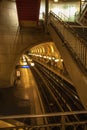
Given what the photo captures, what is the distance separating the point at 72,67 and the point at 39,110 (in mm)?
5641

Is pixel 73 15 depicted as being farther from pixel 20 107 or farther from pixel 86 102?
pixel 86 102

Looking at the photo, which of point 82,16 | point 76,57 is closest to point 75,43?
point 76,57

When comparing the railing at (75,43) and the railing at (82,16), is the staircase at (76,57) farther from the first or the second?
the railing at (82,16)

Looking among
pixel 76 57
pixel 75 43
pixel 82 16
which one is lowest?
pixel 82 16

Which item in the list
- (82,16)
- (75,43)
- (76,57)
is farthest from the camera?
(82,16)

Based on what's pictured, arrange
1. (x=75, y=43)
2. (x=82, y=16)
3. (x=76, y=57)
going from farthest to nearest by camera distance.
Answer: (x=82, y=16), (x=75, y=43), (x=76, y=57)

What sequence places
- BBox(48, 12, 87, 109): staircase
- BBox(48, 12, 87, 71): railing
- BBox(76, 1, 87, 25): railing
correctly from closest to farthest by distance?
BBox(48, 12, 87, 109): staircase → BBox(48, 12, 87, 71): railing → BBox(76, 1, 87, 25): railing

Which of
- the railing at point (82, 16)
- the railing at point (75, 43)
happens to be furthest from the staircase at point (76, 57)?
the railing at point (82, 16)

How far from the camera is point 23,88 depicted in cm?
1689

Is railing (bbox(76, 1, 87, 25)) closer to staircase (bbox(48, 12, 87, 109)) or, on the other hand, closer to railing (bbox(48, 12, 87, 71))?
railing (bbox(48, 12, 87, 71))

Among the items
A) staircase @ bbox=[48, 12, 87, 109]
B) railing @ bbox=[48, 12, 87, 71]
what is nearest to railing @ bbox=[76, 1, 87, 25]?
railing @ bbox=[48, 12, 87, 71]

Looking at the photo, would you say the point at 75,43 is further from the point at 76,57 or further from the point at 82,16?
the point at 82,16

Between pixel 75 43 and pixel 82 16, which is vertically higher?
pixel 75 43

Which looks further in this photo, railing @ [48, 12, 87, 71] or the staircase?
railing @ [48, 12, 87, 71]
